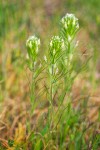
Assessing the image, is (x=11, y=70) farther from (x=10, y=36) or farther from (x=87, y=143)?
(x=87, y=143)

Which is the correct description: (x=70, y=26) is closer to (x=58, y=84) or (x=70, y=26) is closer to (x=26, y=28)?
(x=58, y=84)

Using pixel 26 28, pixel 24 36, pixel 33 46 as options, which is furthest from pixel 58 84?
pixel 26 28

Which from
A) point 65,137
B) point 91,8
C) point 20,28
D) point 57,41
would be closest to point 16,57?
point 20,28

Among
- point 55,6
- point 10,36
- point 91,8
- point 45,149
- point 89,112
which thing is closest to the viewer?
point 45,149

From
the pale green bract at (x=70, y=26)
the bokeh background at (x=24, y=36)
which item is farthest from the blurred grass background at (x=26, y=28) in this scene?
the pale green bract at (x=70, y=26)

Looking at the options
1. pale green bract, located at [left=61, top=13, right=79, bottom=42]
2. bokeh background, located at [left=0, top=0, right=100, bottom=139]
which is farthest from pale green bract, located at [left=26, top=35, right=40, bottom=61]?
bokeh background, located at [left=0, top=0, right=100, bottom=139]

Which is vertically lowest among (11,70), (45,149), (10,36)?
(45,149)

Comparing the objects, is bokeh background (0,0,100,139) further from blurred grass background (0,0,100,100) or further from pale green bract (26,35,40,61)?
pale green bract (26,35,40,61)
